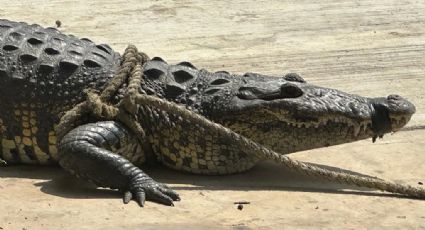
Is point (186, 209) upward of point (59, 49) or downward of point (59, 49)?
downward

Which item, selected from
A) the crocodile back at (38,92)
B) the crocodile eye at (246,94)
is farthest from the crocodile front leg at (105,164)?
the crocodile eye at (246,94)

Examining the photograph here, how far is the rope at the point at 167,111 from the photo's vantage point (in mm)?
5664

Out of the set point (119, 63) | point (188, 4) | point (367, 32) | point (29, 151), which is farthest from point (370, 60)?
point (29, 151)

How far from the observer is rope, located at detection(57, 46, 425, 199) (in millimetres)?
5664

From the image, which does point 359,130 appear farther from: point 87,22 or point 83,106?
point 87,22

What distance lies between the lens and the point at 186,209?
5242mm

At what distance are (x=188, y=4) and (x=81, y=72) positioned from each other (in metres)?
3.73

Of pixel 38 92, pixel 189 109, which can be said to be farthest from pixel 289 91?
pixel 38 92

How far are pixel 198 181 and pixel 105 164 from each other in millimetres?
614

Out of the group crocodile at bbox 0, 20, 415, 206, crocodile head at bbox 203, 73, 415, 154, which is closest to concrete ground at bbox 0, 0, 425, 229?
crocodile at bbox 0, 20, 415, 206

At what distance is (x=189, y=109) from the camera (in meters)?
5.96

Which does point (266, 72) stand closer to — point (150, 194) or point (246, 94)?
point (246, 94)

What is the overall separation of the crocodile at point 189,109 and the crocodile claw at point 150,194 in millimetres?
428

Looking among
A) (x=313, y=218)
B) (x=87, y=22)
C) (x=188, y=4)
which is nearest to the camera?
(x=313, y=218)
